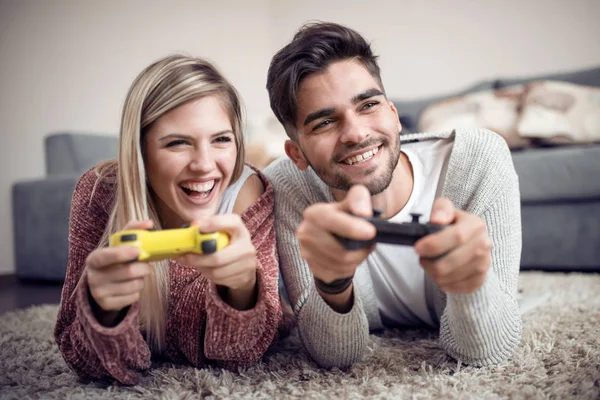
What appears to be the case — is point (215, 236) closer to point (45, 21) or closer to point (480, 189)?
point (480, 189)

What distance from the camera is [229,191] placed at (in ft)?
3.25

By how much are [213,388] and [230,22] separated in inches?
120

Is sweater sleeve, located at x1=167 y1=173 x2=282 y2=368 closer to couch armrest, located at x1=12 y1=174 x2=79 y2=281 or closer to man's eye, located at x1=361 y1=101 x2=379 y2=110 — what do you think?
man's eye, located at x1=361 y1=101 x2=379 y2=110

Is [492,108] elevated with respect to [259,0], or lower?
lower

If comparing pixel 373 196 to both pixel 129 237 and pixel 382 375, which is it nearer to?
pixel 382 375

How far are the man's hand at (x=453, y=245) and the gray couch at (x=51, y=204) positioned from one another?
5.78 ft

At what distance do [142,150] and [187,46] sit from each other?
2320mm

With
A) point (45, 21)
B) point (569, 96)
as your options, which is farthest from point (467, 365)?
point (45, 21)

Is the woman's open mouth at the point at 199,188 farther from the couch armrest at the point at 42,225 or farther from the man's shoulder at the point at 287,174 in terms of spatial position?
the couch armrest at the point at 42,225

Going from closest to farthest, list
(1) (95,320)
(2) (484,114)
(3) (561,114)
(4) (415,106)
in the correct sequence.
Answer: (1) (95,320)
(3) (561,114)
(2) (484,114)
(4) (415,106)

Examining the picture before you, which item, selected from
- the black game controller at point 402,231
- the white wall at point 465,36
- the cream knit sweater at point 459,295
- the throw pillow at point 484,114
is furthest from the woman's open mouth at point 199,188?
the white wall at point 465,36

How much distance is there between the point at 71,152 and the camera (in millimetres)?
2193

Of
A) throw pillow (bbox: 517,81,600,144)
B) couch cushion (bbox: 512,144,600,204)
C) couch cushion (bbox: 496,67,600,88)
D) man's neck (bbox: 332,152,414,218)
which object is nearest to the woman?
man's neck (bbox: 332,152,414,218)

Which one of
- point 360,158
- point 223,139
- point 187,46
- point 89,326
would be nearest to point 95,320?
point 89,326
